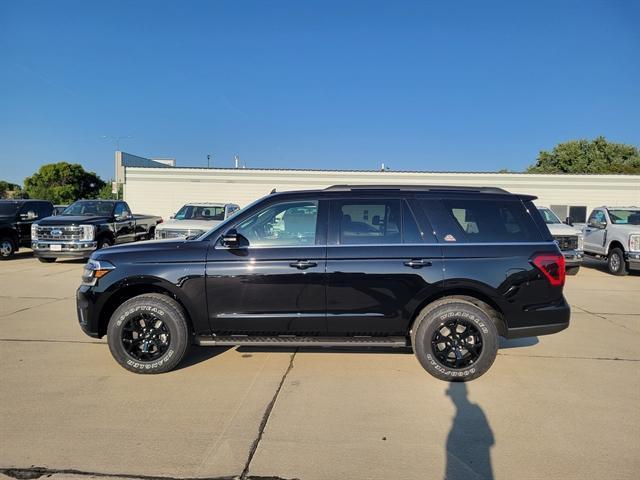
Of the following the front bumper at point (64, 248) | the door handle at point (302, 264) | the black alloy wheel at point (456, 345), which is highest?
the door handle at point (302, 264)

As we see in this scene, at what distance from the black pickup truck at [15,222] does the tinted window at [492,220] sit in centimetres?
1423

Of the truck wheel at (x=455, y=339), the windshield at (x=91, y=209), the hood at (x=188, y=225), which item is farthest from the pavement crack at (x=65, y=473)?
the windshield at (x=91, y=209)

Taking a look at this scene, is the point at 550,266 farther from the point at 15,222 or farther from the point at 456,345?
the point at 15,222

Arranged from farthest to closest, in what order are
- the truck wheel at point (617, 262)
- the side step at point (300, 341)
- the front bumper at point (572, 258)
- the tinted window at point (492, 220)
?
the truck wheel at point (617, 262), the front bumper at point (572, 258), the tinted window at point (492, 220), the side step at point (300, 341)

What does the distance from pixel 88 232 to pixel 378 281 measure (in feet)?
34.0

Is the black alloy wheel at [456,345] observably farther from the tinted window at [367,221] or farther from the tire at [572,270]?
the tire at [572,270]

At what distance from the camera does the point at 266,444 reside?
317 centimetres

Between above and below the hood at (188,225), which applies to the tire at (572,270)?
below

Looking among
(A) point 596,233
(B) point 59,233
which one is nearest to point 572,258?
(A) point 596,233

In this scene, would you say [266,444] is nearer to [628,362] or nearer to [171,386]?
[171,386]

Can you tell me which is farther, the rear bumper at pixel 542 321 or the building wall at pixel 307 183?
the building wall at pixel 307 183

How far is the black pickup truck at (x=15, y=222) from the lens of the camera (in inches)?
534

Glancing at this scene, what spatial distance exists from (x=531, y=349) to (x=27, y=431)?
5.24 metres

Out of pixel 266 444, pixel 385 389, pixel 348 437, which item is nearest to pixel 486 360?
pixel 385 389
